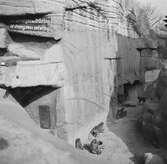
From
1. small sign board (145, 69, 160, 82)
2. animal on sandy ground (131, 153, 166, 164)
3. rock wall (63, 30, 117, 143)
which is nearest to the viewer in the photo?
animal on sandy ground (131, 153, 166, 164)

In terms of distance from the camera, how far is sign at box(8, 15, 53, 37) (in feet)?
22.2

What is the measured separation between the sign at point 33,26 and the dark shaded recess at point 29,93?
1488mm

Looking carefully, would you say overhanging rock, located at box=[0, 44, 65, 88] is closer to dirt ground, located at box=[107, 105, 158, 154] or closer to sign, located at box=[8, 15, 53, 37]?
sign, located at box=[8, 15, 53, 37]

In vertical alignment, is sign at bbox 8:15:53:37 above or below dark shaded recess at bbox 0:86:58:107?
above

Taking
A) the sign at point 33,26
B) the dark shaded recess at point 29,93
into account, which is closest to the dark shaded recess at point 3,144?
the dark shaded recess at point 29,93

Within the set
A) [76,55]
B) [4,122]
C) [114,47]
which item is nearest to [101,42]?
[114,47]

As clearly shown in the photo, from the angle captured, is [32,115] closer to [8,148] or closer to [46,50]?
[46,50]

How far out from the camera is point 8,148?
3.26 meters

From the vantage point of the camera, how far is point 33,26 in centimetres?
680

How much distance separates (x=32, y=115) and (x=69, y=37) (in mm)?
2500

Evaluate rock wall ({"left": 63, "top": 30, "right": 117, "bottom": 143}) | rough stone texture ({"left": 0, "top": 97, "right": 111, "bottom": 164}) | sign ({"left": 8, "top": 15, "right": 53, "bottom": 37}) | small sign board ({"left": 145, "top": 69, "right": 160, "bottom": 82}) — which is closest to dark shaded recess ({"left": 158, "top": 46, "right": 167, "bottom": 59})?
small sign board ({"left": 145, "top": 69, "right": 160, "bottom": 82})

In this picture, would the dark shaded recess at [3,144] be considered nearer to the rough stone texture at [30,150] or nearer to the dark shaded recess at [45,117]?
the rough stone texture at [30,150]

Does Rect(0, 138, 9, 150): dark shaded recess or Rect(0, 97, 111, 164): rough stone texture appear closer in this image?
Rect(0, 97, 111, 164): rough stone texture

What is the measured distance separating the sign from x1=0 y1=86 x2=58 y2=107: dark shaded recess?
4.88 feet
